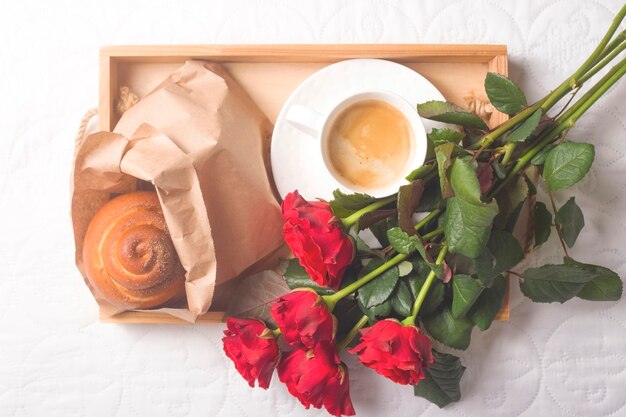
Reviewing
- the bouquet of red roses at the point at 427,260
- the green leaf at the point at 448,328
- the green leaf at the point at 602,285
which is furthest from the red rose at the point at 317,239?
the green leaf at the point at 602,285

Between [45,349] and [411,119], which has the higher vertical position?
[411,119]

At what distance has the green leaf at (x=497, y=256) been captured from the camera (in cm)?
48

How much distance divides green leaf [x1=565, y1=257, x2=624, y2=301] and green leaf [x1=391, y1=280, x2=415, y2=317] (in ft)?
0.50

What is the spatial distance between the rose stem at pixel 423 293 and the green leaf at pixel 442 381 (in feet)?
0.24

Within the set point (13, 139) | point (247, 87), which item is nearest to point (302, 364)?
point (247, 87)

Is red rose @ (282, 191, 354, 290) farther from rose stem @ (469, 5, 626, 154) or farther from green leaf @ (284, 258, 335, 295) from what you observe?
rose stem @ (469, 5, 626, 154)

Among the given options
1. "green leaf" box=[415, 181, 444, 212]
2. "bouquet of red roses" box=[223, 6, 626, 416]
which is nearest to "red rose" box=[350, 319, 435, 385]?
"bouquet of red roses" box=[223, 6, 626, 416]

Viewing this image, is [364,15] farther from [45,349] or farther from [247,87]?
[45,349]

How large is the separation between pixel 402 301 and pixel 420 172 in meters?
0.11

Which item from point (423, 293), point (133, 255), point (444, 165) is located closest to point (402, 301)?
point (423, 293)

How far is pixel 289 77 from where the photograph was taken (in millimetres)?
568

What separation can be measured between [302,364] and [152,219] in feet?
0.58

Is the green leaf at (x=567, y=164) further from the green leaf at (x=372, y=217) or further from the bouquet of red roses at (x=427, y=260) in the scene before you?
the green leaf at (x=372, y=217)

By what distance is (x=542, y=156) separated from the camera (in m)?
0.49
